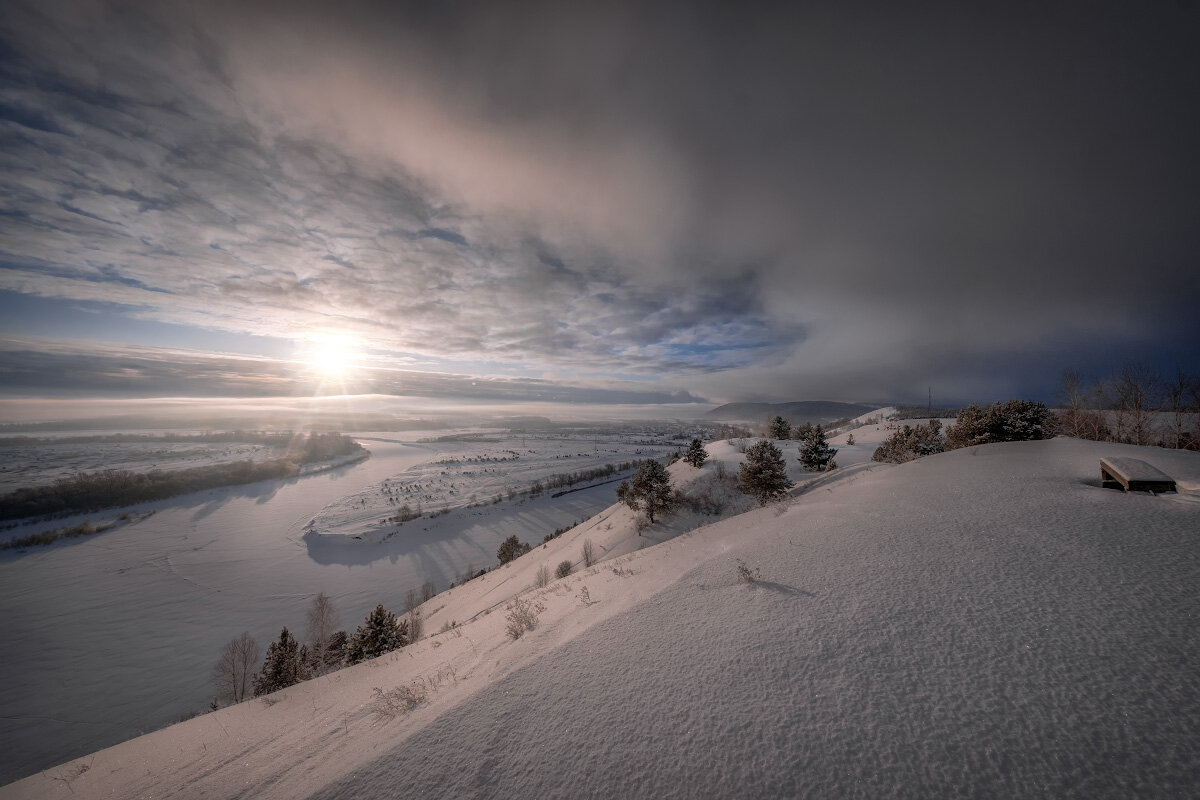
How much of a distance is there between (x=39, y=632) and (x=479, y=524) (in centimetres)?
3484

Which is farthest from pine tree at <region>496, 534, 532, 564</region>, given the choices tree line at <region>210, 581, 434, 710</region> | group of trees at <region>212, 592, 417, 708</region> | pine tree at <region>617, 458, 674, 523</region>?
pine tree at <region>617, 458, 674, 523</region>

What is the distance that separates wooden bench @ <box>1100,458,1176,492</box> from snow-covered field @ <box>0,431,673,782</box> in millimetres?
39666

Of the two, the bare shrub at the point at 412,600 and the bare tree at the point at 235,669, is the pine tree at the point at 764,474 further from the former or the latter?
the bare tree at the point at 235,669

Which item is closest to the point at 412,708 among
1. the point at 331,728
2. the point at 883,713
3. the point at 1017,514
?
the point at 331,728

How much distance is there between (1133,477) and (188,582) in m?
60.3

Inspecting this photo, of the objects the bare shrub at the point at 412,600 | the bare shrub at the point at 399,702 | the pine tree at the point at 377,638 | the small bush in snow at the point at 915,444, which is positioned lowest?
the bare shrub at the point at 412,600

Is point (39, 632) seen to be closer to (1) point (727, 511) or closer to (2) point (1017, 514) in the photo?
(1) point (727, 511)

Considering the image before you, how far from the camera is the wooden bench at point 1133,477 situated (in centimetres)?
657

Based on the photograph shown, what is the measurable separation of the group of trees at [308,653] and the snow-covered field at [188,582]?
70.8 inches

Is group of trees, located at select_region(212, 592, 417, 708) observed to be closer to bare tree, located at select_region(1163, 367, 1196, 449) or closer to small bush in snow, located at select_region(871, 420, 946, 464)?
small bush in snow, located at select_region(871, 420, 946, 464)

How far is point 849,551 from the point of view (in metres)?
6.11

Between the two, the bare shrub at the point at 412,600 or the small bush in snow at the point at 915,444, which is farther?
the bare shrub at the point at 412,600

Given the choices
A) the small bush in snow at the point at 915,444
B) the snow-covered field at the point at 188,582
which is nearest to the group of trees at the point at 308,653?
the snow-covered field at the point at 188,582

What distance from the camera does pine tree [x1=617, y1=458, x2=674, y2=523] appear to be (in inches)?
921
